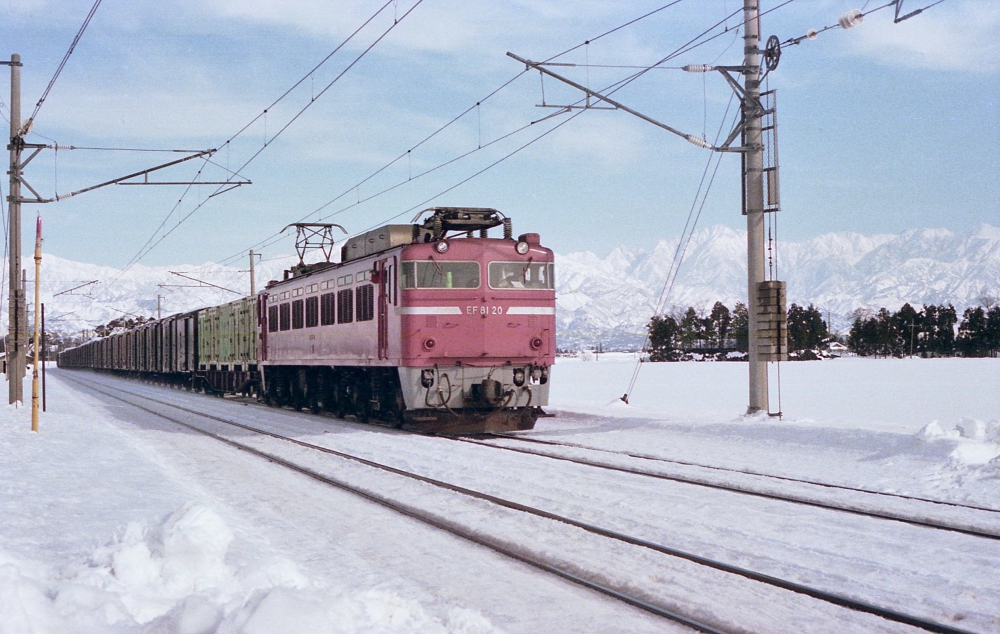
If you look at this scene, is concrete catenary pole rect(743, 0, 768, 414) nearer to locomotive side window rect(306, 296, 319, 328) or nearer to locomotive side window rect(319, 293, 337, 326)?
locomotive side window rect(319, 293, 337, 326)

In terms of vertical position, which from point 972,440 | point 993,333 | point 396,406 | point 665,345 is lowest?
point 972,440

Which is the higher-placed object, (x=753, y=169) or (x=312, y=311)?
(x=753, y=169)

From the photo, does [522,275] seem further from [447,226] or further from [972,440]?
[972,440]

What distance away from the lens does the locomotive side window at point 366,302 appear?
19172mm

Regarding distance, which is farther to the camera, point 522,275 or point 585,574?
point 522,275

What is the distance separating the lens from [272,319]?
27.6 m

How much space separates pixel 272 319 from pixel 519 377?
11.7 metres

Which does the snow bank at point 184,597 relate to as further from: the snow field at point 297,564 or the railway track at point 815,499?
the railway track at point 815,499

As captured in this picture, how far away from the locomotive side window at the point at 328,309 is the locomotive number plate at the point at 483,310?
184 inches

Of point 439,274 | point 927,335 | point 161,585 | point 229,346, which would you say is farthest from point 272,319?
point 927,335

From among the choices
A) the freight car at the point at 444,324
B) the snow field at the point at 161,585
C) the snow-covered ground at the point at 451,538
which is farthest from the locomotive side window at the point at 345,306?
the snow field at the point at 161,585

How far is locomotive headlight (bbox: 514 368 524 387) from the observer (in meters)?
18.1

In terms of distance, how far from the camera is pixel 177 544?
6062mm

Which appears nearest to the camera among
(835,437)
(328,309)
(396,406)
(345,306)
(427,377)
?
(835,437)
